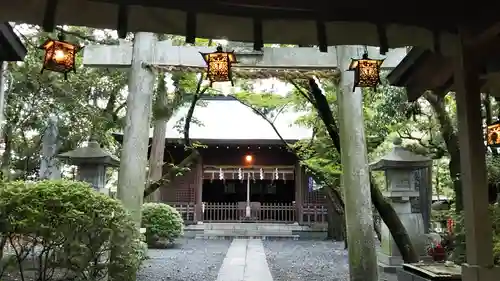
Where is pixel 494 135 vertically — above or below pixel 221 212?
above

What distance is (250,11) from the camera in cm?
405

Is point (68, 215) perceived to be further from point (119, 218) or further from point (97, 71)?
point (97, 71)

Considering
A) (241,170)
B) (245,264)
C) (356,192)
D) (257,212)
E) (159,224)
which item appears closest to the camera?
(356,192)

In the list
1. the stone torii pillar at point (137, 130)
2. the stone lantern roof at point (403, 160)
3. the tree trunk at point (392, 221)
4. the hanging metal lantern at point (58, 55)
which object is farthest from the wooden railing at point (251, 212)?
the hanging metal lantern at point (58, 55)

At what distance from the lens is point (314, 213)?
20859 millimetres

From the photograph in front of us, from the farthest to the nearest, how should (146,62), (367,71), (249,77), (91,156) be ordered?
(91,156) → (249,77) → (146,62) → (367,71)

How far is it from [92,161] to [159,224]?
5.43 meters

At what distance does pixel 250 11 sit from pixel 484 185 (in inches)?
99.6

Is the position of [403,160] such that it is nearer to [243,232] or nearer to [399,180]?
[399,180]

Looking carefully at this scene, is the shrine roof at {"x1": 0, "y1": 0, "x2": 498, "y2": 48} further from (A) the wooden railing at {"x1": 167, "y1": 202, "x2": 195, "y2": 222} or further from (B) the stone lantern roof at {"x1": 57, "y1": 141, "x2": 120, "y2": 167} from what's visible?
(A) the wooden railing at {"x1": 167, "y1": 202, "x2": 195, "y2": 222}

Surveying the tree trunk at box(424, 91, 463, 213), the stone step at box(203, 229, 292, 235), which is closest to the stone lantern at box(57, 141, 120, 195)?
the tree trunk at box(424, 91, 463, 213)

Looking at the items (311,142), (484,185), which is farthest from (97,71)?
(484,185)

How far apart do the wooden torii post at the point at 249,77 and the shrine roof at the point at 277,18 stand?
3.79m

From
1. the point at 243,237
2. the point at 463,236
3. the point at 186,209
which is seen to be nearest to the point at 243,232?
the point at 243,237
